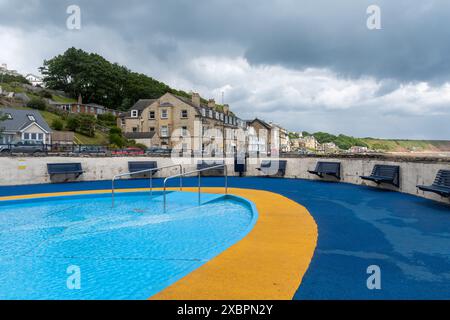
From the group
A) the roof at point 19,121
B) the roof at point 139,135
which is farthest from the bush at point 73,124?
the roof at point 139,135

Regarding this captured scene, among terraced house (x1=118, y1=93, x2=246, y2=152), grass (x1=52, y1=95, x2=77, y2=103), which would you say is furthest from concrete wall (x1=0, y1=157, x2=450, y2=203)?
grass (x1=52, y1=95, x2=77, y2=103)

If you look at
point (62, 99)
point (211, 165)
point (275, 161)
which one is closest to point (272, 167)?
point (275, 161)

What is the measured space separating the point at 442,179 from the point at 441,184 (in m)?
0.17

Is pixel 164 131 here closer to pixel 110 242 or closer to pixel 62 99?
pixel 110 242

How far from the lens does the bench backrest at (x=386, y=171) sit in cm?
1300

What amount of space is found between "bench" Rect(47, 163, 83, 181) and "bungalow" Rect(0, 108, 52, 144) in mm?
37305

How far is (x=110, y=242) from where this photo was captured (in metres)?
7.18

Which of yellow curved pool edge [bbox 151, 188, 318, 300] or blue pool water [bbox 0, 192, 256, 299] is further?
blue pool water [bbox 0, 192, 256, 299]

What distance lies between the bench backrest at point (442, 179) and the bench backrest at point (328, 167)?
22.4 ft

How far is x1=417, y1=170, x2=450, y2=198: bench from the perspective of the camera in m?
9.22

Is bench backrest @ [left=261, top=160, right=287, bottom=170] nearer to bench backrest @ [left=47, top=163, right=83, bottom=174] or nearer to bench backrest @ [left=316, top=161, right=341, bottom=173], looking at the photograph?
bench backrest @ [left=316, top=161, right=341, bottom=173]

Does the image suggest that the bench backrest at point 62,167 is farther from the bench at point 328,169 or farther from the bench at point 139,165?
the bench at point 328,169

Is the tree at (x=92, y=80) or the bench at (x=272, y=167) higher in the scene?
the tree at (x=92, y=80)
